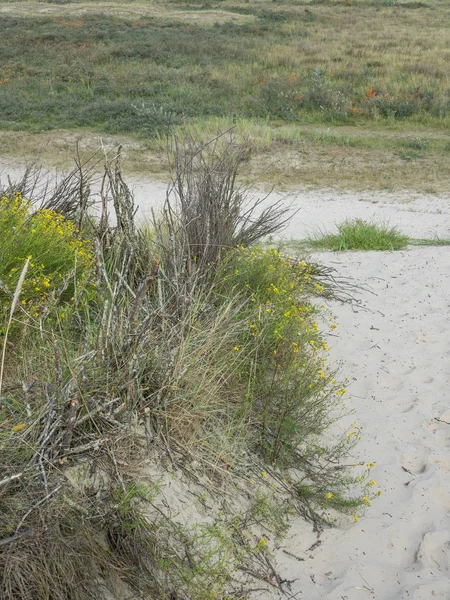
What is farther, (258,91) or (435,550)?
(258,91)

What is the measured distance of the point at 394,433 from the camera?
155 inches

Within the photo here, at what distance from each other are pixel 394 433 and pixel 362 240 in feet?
10.9

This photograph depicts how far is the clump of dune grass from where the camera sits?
677 cm

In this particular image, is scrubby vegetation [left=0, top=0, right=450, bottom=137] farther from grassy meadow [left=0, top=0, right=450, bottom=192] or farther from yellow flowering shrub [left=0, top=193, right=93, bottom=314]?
yellow flowering shrub [left=0, top=193, right=93, bottom=314]

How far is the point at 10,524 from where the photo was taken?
2.36 m

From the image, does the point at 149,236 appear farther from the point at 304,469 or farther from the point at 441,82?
the point at 441,82

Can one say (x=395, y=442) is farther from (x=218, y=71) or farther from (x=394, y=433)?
(x=218, y=71)

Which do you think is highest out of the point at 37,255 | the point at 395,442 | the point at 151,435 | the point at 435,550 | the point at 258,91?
the point at 258,91

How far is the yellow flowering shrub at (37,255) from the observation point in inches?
151

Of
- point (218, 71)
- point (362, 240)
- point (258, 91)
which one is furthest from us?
point (218, 71)

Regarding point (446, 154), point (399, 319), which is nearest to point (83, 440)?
point (399, 319)

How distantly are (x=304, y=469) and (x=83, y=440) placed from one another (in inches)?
53.1

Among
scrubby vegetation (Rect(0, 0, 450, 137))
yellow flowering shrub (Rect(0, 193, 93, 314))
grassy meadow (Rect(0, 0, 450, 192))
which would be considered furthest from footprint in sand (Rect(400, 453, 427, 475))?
scrubby vegetation (Rect(0, 0, 450, 137))

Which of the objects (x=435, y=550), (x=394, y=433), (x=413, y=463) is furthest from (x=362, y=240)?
(x=435, y=550)
